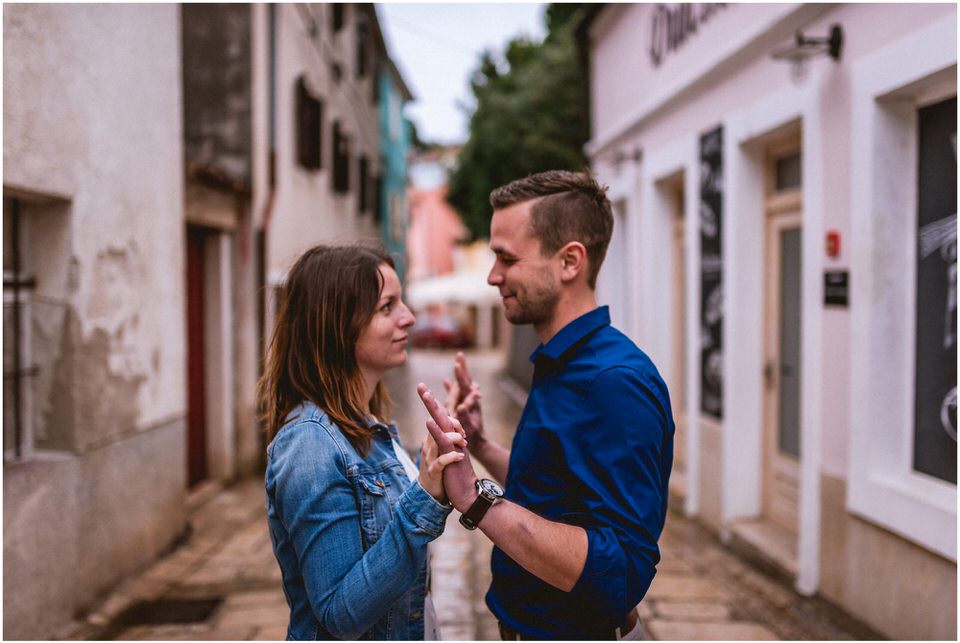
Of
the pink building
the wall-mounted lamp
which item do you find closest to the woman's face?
the wall-mounted lamp

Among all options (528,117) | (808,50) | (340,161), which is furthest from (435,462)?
(528,117)

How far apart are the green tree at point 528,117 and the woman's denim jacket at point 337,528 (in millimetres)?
13824

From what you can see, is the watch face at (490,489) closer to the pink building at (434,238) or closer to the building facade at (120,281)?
the building facade at (120,281)

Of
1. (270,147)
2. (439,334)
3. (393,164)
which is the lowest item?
(439,334)

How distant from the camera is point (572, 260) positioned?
7.32ft

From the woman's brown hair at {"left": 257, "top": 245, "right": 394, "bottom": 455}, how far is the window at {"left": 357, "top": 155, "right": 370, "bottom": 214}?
50.5 ft

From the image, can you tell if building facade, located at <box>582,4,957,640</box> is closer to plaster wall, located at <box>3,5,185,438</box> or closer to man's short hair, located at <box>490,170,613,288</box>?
man's short hair, located at <box>490,170,613,288</box>

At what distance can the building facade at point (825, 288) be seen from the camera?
4039mm

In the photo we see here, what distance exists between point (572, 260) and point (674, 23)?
6.14m

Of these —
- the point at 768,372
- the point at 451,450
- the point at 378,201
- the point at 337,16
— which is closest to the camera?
the point at 451,450

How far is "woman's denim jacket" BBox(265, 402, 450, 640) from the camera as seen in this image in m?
1.82

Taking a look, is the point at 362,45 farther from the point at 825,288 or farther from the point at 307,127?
the point at 825,288

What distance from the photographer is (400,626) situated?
2111 millimetres

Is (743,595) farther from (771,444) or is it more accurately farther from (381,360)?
(381,360)
